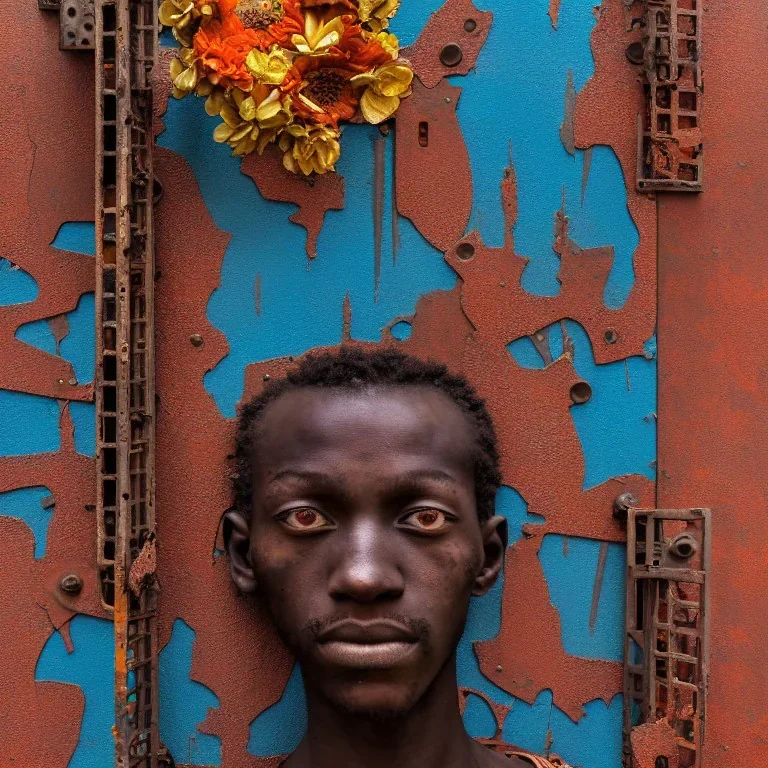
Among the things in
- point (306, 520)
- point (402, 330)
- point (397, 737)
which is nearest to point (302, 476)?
point (306, 520)

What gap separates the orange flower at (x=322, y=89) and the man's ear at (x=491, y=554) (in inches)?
35.1

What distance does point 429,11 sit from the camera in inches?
84.4

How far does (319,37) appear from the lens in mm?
1952

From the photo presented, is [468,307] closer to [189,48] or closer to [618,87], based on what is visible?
[618,87]

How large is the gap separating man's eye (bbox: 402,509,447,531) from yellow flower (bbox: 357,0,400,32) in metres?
0.99

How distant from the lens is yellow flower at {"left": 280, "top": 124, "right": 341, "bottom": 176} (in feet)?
6.61

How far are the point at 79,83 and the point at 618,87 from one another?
118cm

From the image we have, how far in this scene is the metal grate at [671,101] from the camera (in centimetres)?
211

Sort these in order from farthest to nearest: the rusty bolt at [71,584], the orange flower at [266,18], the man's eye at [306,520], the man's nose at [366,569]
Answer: the rusty bolt at [71,584] → the orange flower at [266,18] → the man's eye at [306,520] → the man's nose at [366,569]

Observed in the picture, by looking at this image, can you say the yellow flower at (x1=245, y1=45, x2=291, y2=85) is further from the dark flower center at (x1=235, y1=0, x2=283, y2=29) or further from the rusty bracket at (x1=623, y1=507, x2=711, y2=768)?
the rusty bracket at (x1=623, y1=507, x2=711, y2=768)

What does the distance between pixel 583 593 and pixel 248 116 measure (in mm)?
1233

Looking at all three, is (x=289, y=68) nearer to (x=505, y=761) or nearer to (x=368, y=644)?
(x=368, y=644)

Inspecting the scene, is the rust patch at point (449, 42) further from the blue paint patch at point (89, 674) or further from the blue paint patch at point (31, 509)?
the blue paint patch at point (89, 674)

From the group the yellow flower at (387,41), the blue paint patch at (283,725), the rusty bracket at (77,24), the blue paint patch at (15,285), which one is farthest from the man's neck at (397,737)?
the rusty bracket at (77,24)
